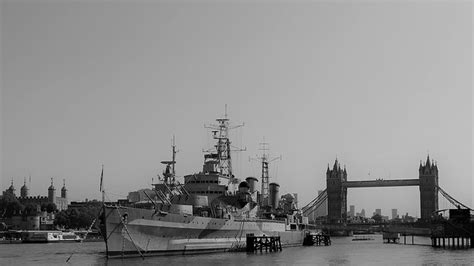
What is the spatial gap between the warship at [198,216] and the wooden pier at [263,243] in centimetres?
102

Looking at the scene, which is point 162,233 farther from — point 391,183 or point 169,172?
point 391,183

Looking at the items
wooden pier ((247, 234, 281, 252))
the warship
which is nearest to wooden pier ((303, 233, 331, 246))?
the warship

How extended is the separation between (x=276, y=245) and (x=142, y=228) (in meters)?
22.3

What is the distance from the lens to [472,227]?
83938mm

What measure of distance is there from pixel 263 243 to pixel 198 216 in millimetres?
11897

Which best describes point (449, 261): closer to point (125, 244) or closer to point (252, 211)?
point (252, 211)

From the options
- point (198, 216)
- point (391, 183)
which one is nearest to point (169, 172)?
point (198, 216)

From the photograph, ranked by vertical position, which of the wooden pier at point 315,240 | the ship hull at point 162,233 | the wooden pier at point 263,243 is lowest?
the wooden pier at point 315,240

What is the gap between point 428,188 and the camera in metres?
186

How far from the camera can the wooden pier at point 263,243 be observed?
6069 cm

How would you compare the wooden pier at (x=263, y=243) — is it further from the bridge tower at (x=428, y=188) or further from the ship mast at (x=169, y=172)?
the bridge tower at (x=428, y=188)

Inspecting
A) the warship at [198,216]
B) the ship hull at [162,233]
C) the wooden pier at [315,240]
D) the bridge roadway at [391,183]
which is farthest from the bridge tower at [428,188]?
the ship hull at [162,233]

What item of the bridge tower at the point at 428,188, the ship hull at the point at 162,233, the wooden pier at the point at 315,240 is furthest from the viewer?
the bridge tower at the point at 428,188

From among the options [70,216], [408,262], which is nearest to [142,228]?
[408,262]
